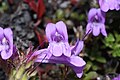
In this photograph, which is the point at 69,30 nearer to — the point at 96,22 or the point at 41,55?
the point at 96,22

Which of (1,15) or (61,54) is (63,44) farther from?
(1,15)

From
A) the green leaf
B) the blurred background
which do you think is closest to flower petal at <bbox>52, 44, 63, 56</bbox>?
the blurred background

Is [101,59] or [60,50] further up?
[60,50]

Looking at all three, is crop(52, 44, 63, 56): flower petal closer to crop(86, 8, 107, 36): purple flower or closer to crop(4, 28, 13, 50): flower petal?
crop(4, 28, 13, 50): flower petal

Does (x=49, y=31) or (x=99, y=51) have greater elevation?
(x=49, y=31)

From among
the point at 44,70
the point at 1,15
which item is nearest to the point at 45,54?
the point at 44,70

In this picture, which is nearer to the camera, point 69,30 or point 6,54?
point 6,54

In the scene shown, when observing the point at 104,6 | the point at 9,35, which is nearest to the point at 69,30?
the point at 104,6

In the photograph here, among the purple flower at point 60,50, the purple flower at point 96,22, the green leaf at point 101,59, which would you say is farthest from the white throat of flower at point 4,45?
the green leaf at point 101,59
